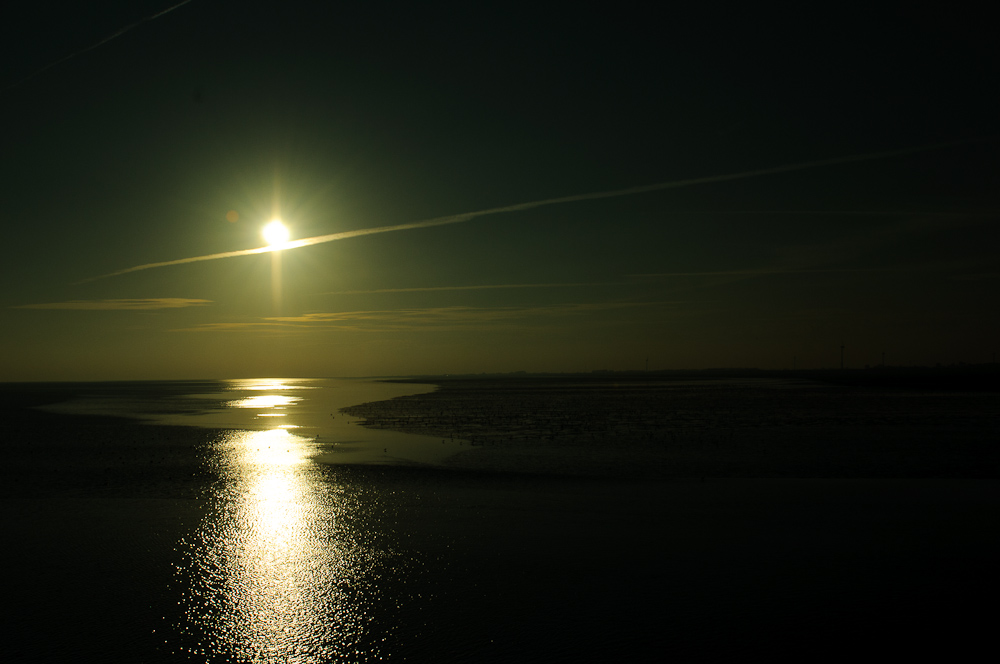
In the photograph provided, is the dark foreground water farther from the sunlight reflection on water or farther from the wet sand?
the wet sand

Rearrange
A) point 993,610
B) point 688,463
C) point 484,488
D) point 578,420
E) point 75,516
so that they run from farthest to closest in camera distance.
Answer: point 578,420 < point 688,463 < point 484,488 < point 75,516 < point 993,610

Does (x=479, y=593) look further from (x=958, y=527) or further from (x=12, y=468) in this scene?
(x=12, y=468)

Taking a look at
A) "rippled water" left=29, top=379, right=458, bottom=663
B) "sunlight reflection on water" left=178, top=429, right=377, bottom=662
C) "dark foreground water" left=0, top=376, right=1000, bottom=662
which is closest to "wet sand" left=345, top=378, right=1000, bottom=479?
"dark foreground water" left=0, top=376, right=1000, bottom=662

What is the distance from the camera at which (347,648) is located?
8242 mm

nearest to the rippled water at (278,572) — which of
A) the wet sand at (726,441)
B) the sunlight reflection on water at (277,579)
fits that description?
the sunlight reflection on water at (277,579)

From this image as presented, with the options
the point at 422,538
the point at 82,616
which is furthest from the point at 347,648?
the point at 422,538

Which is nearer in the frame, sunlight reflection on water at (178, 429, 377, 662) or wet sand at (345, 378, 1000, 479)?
sunlight reflection on water at (178, 429, 377, 662)

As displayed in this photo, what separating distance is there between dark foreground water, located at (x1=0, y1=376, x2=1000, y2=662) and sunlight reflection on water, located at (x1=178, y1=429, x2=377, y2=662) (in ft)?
0.14

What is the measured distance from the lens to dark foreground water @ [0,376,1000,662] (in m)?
8.50

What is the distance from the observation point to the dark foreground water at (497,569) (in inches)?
335

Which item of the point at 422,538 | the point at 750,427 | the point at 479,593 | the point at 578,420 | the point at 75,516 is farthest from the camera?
the point at 578,420

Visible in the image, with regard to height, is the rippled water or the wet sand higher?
the rippled water

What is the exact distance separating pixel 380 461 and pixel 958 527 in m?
18.4

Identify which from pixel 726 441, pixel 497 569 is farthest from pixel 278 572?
pixel 726 441
